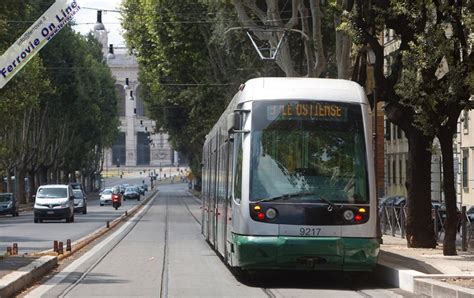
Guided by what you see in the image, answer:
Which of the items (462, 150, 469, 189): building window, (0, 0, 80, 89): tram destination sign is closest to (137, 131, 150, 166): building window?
(462, 150, 469, 189): building window

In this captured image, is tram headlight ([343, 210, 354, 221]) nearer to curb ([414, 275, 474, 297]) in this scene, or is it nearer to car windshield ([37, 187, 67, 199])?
curb ([414, 275, 474, 297])

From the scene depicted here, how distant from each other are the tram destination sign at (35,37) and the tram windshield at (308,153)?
53.1ft

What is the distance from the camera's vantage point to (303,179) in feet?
54.0

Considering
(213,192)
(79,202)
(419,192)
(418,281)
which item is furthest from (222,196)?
(79,202)

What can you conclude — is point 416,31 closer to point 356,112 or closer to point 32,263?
point 356,112

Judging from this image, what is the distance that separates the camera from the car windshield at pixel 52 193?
48.1 m

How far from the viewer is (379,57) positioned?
24.6m

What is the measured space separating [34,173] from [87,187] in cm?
5509

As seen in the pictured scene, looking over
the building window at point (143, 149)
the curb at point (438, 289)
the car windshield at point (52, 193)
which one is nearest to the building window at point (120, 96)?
the building window at point (143, 149)

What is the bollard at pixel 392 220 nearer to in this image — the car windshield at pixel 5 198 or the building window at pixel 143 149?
the car windshield at pixel 5 198

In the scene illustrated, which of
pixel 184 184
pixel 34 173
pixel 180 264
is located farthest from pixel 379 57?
pixel 184 184

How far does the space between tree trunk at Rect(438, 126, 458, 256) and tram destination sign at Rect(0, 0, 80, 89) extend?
1483 centimetres

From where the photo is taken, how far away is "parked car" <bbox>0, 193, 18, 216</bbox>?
59.9 m

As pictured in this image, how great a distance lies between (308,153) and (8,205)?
45929 mm
